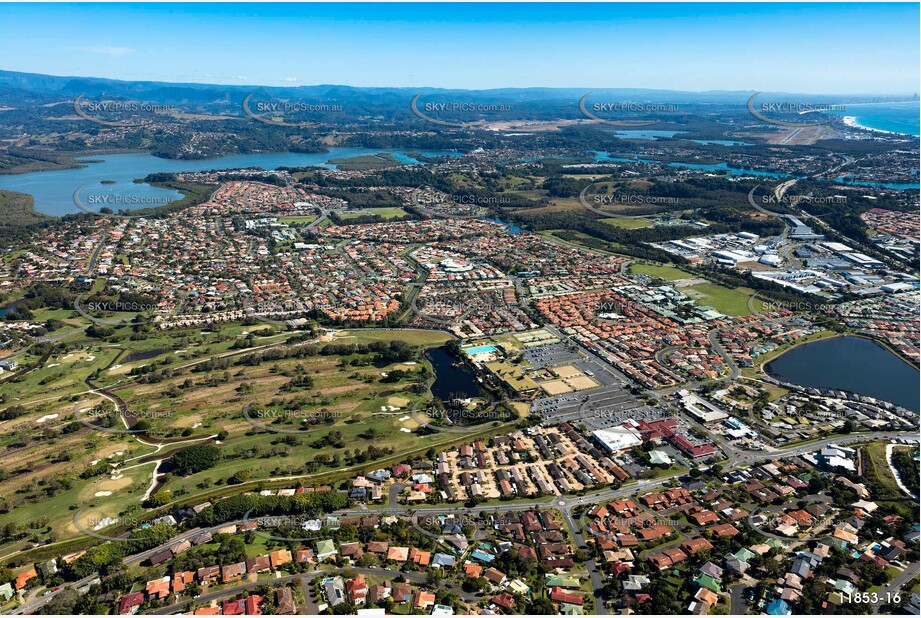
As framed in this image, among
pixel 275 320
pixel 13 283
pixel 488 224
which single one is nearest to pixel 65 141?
pixel 13 283

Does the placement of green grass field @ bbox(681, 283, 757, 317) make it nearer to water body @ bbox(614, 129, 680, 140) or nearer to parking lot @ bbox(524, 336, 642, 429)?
parking lot @ bbox(524, 336, 642, 429)

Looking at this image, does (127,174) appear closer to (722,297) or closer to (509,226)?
(509,226)

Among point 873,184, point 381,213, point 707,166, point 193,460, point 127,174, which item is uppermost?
point 707,166

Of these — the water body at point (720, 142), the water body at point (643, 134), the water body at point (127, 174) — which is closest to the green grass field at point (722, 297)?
the water body at point (127, 174)

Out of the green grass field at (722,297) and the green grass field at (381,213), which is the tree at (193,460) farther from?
the green grass field at (381,213)

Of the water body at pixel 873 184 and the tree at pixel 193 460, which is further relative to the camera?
the water body at pixel 873 184

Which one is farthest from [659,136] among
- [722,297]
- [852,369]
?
[852,369]
